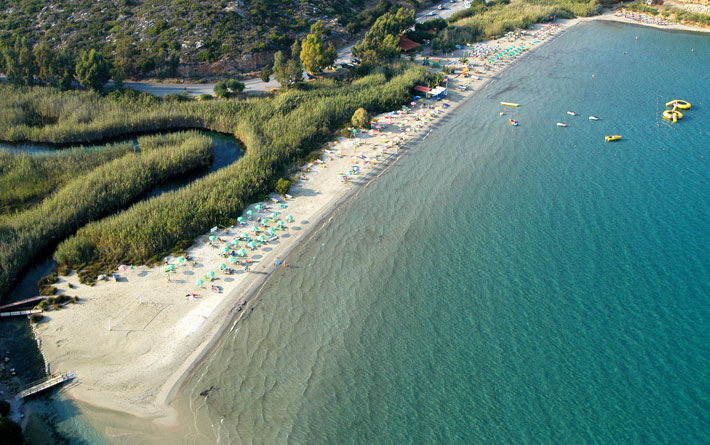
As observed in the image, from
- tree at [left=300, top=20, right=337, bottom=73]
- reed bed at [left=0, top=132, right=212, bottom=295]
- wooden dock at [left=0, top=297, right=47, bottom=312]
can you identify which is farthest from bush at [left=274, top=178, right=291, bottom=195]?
tree at [left=300, top=20, right=337, bottom=73]

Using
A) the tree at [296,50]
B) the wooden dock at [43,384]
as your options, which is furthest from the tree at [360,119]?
the wooden dock at [43,384]

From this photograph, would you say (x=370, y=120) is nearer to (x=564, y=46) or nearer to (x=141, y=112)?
(x=141, y=112)

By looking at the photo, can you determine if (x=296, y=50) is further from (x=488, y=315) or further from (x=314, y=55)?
(x=488, y=315)

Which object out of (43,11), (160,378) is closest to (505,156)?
(160,378)

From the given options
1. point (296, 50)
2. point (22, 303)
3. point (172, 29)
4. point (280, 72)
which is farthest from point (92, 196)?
point (172, 29)

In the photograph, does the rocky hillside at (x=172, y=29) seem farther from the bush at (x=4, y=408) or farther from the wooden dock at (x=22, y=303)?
the bush at (x=4, y=408)

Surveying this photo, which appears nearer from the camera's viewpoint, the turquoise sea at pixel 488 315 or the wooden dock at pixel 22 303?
the turquoise sea at pixel 488 315
